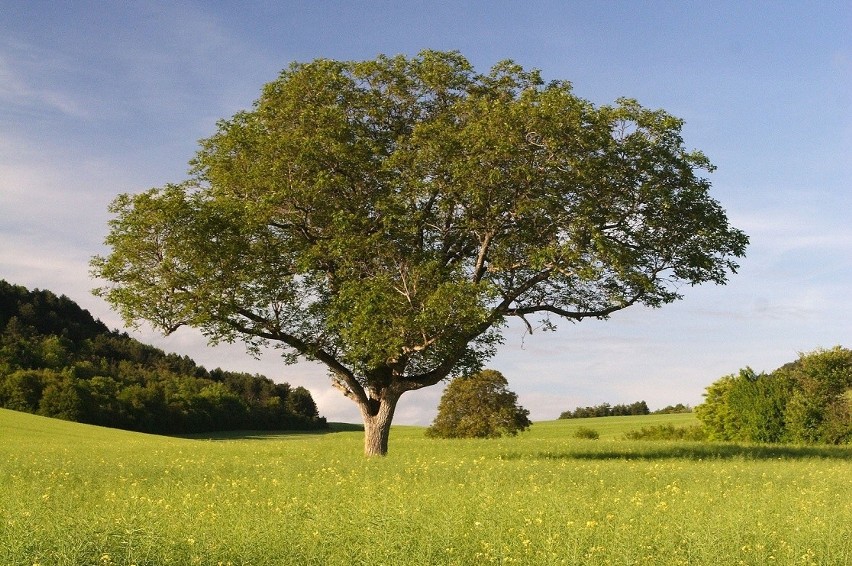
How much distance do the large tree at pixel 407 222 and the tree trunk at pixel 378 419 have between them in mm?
90

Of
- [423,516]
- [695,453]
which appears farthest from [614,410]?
[423,516]

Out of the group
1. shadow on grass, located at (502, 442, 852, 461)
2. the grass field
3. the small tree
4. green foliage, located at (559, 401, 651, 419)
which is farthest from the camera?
green foliage, located at (559, 401, 651, 419)

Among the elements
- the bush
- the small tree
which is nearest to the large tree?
the small tree

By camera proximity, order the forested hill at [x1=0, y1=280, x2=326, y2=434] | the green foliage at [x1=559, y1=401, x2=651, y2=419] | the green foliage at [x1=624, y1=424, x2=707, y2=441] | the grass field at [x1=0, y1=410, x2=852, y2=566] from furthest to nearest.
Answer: the green foliage at [x1=559, y1=401, x2=651, y2=419], the forested hill at [x1=0, y1=280, x2=326, y2=434], the green foliage at [x1=624, y1=424, x2=707, y2=441], the grass field at [x1=0, y1=410, x2=852, y2=566]

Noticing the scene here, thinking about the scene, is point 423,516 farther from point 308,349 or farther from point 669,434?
point 669,434

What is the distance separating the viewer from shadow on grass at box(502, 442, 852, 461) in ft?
119

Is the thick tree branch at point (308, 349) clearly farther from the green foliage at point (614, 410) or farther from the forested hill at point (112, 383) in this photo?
the green foliage at point (614, 410)

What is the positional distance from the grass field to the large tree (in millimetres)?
6162

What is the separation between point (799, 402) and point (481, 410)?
22.9 metres

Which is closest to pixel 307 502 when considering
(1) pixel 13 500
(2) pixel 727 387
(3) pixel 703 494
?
(1) pixel 13 500

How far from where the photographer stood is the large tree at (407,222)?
2923cm

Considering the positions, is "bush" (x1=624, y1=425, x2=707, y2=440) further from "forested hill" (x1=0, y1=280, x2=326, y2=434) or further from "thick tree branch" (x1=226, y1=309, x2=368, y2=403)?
"forested hill" (x1=0, y1=280, x2=326, y2=434)

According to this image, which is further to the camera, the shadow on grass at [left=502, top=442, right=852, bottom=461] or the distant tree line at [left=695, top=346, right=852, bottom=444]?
the distant tree line at [left=695, top=346, right=852, bottom=444]

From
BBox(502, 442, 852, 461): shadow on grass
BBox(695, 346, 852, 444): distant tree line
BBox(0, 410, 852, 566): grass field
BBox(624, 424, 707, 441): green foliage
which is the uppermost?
BBox(695, 346, 852, 444): distant tree line
